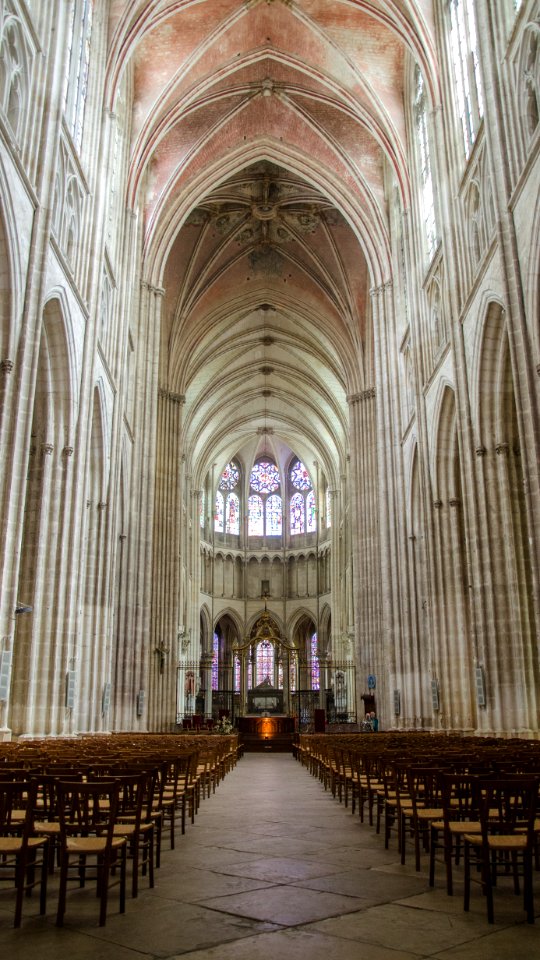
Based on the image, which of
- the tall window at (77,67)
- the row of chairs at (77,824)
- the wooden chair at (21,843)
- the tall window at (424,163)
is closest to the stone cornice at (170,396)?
the tall window at (424,163)

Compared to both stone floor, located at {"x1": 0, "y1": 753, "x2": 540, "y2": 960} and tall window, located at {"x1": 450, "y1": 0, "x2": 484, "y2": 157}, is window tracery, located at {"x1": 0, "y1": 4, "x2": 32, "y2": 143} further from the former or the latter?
stone floor, located at {"x1": 0, "y1": 753, "x2": 540, "y2": 960}

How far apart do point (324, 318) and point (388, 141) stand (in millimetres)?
14006

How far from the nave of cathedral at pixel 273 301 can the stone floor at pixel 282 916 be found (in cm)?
670

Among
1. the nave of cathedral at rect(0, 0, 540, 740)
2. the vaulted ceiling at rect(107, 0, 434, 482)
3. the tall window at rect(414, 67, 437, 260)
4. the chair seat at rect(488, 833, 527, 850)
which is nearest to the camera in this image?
the chair seat at rect(488, 833, 527, 850)

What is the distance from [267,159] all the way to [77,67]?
13516mm

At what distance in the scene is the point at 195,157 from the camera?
2977cm

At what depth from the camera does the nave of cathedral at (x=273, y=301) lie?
14211 millimetres

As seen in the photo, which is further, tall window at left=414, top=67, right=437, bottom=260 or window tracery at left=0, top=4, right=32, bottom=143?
tall window at left=414, top=67, right=437, bottom=260

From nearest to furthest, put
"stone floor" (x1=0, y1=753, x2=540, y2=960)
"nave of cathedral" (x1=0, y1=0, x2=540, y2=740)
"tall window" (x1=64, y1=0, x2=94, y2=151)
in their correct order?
"stone floor" (x1=0, y1=753, x2=540, y2=960) < "nave of cathedral" (x1=0, y1=0, x2=540, y2=740) < "tall window" (x1=64, y1=0, x2=94, y2=151)

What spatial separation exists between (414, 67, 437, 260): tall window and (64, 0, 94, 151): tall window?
9601mm

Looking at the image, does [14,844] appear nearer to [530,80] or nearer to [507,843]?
[507,843]

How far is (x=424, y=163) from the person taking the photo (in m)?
24.2

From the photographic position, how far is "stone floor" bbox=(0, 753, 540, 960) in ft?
13.4

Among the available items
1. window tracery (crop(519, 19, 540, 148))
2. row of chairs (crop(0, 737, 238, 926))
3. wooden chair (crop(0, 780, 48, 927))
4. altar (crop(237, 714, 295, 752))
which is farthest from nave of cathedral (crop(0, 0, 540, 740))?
wooden chair (crop(0, 780, 48, 927))
